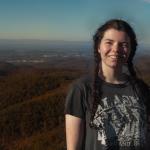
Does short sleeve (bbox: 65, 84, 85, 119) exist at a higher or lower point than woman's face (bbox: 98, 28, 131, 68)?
lower

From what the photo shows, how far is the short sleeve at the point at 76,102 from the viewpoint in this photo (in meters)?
2.96

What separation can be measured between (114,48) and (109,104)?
39cm

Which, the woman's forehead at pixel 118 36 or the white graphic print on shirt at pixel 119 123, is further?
the woman's forehead at pixel 118 36

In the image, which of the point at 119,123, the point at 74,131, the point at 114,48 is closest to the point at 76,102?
the point at 74,131

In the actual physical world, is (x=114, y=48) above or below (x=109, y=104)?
above

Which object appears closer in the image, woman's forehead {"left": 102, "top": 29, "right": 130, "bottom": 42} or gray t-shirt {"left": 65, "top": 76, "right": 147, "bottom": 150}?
gray t-shirt {"left": 65, "top": 76, "right": 147, "bottom": 150}

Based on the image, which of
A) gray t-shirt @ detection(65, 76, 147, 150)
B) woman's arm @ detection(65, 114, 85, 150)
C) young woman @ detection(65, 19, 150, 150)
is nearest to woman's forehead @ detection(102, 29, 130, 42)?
young woman @ detection(65, 19, 150, 150)

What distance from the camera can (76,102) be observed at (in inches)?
117

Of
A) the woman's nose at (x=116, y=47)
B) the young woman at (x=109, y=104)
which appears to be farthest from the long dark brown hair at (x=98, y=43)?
the woman's nose at (x=116, y=47)

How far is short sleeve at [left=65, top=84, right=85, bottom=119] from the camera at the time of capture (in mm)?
2965

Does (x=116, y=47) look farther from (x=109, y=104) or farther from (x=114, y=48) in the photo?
(x=109, y=104)

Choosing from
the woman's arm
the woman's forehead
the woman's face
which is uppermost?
the woman's forehead

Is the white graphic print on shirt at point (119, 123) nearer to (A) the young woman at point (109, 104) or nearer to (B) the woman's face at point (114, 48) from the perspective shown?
(A) the young woman at point (109, 104)

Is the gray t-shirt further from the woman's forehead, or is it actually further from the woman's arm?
the woman's forehead
